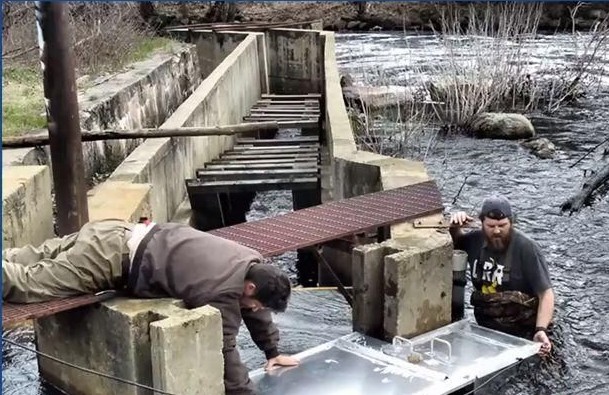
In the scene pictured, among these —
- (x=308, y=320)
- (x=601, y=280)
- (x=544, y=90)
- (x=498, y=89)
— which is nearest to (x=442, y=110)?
(x=498, y=89)

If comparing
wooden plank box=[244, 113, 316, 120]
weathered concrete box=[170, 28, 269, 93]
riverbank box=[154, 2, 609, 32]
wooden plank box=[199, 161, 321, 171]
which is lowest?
wooden plank box=[199, 161, 321, 171]

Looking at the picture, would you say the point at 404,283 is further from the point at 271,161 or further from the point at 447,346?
the point at 271,161

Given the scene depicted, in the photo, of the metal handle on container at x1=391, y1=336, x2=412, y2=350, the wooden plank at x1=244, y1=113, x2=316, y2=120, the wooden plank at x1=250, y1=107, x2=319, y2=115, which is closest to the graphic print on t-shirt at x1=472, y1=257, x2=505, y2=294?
the metal handle on container at x1=391, y1=336, x2=412, y2=350

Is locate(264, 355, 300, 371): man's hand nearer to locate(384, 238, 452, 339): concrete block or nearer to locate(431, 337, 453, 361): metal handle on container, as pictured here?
locate(384, 238, 452, 339): concrete block

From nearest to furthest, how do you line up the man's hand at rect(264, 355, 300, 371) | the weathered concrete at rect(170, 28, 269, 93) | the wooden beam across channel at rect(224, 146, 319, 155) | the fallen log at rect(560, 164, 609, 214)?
the man's hand at rect(264, 355, 300, 371), the fallen log at rect(560, 164, 609, 214), the wooden beam across channel at rect(224, 146, 319, 155), the weathered concrete at rect(170, 28, 269, 93)

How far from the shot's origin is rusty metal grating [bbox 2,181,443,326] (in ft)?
21.1

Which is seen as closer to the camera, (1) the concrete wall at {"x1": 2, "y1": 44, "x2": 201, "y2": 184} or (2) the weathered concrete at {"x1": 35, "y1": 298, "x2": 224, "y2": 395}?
(2) the weathered concrete at {"x1": 35, "y1": 298, "x2": 224, "y2": 395}

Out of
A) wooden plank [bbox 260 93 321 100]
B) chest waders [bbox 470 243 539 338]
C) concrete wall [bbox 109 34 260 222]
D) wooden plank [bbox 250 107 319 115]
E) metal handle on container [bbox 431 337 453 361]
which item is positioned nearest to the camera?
metal handle on container [bbox 431 337 453 361]

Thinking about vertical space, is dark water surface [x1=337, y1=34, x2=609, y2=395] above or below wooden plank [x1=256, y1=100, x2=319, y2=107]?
below

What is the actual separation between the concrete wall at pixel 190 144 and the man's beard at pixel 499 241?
139 inches

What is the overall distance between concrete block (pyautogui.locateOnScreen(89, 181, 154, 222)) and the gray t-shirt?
276cm

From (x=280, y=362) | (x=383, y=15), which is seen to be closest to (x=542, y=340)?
(x=280, y=362)

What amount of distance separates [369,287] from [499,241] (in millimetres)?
1246

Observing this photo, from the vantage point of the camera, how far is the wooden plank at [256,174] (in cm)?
1145
